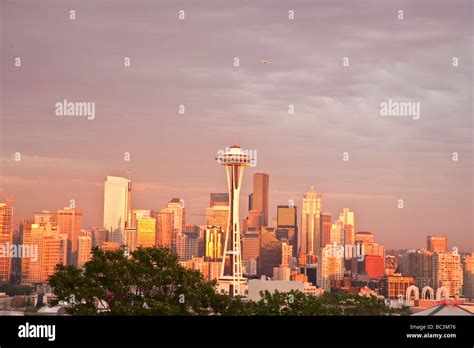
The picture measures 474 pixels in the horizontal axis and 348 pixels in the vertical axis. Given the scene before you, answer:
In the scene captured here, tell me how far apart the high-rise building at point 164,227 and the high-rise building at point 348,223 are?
5546mm

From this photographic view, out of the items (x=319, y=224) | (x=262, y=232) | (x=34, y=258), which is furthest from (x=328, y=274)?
(x=34, y=258)

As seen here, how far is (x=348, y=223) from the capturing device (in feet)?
78.6

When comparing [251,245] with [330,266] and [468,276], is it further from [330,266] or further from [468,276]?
[468,276]

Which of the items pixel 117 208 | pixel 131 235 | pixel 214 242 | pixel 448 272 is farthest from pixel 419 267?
pixel 214 242

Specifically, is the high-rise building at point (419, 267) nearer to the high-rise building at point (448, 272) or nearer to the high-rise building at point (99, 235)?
the high-rise building at point (448, 272)

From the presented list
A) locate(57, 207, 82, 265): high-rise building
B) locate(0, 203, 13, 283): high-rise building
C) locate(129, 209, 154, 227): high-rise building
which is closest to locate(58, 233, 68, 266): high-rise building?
locate(57, 207, 82, 265): high-rise building

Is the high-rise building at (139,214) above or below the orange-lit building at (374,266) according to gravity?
above

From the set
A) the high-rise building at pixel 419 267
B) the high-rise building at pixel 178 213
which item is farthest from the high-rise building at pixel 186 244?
the high-rise building at pixel 419 267

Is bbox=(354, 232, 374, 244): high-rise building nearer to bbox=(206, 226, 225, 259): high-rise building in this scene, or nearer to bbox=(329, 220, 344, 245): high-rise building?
bbox=(329, 220, 344, 245): high-rise building

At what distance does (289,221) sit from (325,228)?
1925 mm

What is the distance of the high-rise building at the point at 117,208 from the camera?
22203 mm
